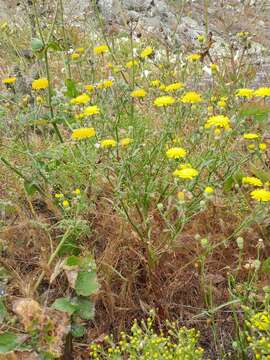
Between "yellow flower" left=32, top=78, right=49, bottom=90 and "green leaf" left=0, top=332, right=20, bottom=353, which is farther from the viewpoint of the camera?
"yellow flower" left=32, top=78, right=49, bottom=90

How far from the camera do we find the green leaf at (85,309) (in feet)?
5.60

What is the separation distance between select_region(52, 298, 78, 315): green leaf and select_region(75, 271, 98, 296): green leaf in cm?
4

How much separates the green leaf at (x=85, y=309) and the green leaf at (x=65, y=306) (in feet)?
0.07

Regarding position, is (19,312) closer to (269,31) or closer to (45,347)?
(45,347)

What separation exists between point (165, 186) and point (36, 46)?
0.72m

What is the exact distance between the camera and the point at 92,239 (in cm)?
219

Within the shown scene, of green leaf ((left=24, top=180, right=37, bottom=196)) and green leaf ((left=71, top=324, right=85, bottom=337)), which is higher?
green leaf ((left=24, top=180, right=37, bottom=196))

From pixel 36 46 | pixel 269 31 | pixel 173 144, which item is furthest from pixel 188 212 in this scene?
pixel 269 31

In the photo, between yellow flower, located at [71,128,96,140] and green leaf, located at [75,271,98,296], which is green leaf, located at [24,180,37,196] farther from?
green leaf, located at [75,271,98,296]

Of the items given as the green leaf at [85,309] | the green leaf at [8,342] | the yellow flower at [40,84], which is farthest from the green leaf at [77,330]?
the yellow flower at [40,84]

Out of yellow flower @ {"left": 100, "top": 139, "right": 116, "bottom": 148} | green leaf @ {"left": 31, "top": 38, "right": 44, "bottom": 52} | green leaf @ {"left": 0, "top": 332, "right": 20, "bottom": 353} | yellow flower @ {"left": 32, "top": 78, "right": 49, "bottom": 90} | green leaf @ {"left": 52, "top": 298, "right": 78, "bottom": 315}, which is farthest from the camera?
yellow flower @ {"left": 32, "top": 78, "right": 49, "bottom": 90}

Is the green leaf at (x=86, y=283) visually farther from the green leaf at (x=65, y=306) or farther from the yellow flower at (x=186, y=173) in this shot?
the yellow flower at (x=186, y=173)

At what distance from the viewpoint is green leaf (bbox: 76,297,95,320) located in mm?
1706

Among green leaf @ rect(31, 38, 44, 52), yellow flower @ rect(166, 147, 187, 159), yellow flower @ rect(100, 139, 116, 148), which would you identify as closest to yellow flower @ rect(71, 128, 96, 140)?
yellow flower @ rect(100, 139, 116, 148)
